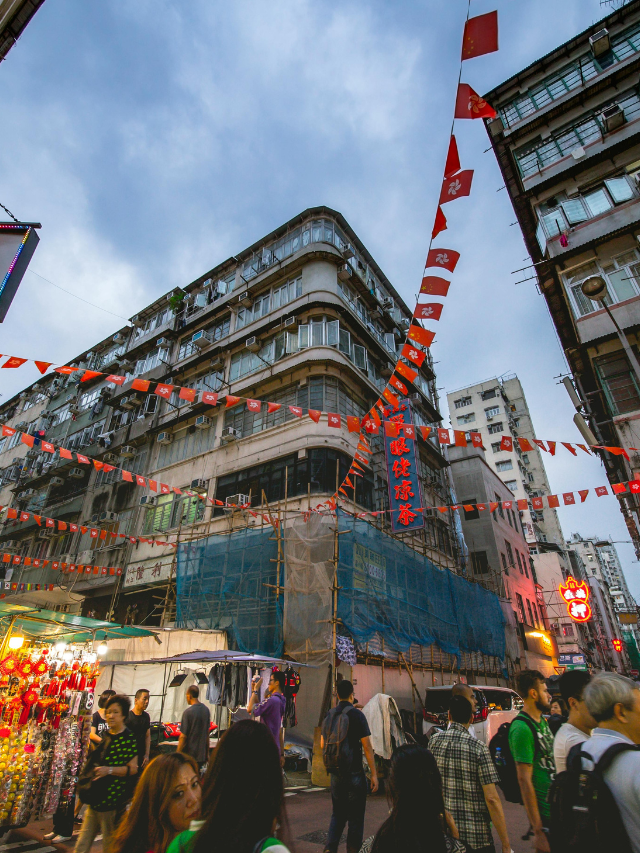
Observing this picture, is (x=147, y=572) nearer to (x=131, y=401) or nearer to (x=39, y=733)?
(x=131, y=401)

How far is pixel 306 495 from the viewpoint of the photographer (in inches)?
548

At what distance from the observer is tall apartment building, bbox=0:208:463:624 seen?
16.0 m

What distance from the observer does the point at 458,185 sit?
220 inches

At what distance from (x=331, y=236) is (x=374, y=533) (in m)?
13.5

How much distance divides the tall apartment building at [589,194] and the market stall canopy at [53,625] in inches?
530

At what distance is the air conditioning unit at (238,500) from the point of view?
1495 centimetres

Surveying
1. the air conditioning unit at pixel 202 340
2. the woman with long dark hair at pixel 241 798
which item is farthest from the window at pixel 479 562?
the woman with long dark hair at pixel 241 798

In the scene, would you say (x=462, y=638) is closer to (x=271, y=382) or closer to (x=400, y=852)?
(x=271, y=382)

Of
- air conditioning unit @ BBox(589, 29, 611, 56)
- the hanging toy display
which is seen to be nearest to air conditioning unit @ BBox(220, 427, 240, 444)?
the hanging toy display

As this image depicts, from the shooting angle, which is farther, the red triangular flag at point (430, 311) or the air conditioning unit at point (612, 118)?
the air conditioning unit at point (612, 118)

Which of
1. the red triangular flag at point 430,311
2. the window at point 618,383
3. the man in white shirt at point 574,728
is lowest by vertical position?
the man in white shirt at point 574,728

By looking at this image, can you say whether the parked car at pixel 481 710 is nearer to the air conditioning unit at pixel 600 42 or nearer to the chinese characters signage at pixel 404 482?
the chinese characters signage at pixel 404 482

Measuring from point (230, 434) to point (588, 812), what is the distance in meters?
16.0

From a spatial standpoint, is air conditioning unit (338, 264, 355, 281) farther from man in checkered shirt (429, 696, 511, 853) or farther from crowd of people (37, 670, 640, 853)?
man in checkered shirt (429, 696, 511, 853)
